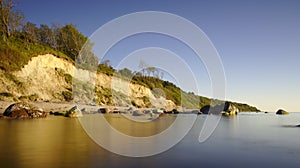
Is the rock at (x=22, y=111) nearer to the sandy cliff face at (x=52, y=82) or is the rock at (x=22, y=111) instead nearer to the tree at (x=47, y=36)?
the sandy cliff face at (x=52, y=82)

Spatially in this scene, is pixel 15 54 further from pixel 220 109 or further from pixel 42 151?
pixel 220 109

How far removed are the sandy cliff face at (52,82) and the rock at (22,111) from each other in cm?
1002

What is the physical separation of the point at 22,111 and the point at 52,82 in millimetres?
22103

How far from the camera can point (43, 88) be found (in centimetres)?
4544

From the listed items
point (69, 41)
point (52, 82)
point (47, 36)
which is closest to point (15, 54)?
point (52, 82)

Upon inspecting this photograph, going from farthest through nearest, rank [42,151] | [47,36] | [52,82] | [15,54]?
1. [47,36]
2. [52,82]
3. [15,54]
4. [42,151]

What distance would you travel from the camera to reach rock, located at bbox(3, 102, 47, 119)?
2684 cm

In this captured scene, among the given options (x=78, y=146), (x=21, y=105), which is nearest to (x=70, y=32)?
(x=21, y=105)

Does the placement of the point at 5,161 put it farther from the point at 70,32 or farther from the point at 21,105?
the point at 70,32

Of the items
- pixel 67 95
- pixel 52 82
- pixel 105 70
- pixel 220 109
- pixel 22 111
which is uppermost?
pixel 105 70

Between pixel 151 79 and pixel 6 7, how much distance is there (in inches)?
2714

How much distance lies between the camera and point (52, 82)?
49.0 meters

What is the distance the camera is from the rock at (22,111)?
26.8 m

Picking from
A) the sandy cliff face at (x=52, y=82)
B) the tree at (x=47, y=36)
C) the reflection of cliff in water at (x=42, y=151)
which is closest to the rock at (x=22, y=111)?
the sandy cliff face at (x=52, y=82)
